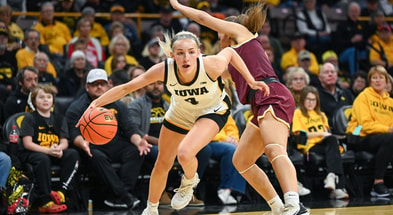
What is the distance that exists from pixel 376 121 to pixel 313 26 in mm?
4630

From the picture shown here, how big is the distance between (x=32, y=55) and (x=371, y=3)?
830cm

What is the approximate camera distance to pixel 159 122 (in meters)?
9.78

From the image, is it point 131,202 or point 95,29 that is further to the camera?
point 95,29

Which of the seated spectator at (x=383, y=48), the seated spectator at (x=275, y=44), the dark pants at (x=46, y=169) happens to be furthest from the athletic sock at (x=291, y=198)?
the seated spectator at (x=383, y=48)

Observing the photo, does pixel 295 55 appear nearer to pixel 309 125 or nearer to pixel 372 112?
pixel 372 112

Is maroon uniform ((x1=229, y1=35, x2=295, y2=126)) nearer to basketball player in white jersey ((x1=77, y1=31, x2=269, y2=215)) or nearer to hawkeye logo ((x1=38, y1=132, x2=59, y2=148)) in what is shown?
basketball player in white jersey ((x1=77, y1=31, x2=269, y2=215))

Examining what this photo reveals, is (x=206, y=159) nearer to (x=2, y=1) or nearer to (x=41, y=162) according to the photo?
(x=41, y=162)

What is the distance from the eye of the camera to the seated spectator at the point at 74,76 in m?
10.9

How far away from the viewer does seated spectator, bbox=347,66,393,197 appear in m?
10.0

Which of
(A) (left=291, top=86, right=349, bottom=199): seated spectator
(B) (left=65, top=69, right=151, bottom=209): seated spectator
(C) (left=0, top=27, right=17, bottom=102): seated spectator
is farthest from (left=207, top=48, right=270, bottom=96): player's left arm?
(C) (left=0, top=27, right=17, bottom=102): seated spectator

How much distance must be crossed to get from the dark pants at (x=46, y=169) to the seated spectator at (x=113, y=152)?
0.79 ft

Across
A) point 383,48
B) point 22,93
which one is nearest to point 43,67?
point 22,93

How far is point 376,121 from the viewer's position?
1033 cm

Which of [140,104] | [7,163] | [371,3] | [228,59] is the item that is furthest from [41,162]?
[371,3]
